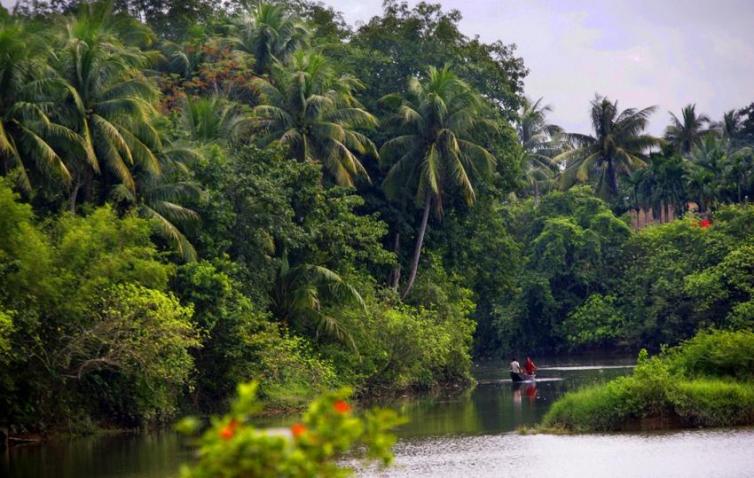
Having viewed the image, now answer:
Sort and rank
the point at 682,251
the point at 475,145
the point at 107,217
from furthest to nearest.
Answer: the point at 682,251 < the point at 475,145 < the point at 107,217

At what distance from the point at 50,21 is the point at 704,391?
3306cm

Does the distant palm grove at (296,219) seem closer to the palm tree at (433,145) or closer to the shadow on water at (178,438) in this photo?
the palm tree at (433,145)

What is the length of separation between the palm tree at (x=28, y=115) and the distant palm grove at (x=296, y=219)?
0.22 feet

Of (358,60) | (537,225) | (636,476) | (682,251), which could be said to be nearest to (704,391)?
(636,476)

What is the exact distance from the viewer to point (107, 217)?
31547 millimetres

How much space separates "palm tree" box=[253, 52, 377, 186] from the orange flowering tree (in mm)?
34898

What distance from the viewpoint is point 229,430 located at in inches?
333

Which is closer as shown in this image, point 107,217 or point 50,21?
point 107,217

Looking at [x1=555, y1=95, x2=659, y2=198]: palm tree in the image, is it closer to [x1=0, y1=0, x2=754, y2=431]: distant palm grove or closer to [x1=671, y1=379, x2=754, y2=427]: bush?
[x1=0, y1=0, x2=754, y2=431]: distant palm grove

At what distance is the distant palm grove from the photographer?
31.0 metres

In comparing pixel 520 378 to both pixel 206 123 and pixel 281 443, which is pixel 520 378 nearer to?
pixel 206 123

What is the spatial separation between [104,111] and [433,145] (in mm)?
18125

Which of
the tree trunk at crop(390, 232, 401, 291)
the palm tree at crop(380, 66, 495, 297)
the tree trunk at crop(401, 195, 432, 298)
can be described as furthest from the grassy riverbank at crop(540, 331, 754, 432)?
the tree trunk at crop(390, 232, 401, 291)

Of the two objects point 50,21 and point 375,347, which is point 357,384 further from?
point 50,21
